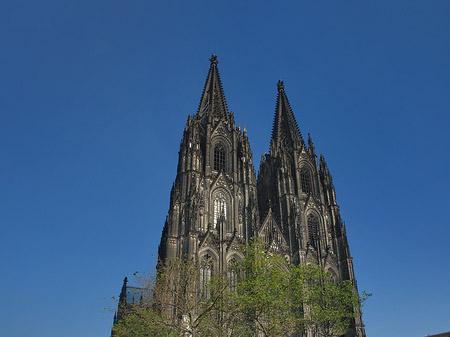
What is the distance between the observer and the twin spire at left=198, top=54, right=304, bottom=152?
5375 cm

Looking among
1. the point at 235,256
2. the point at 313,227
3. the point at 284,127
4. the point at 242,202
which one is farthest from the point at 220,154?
the point at 284,127

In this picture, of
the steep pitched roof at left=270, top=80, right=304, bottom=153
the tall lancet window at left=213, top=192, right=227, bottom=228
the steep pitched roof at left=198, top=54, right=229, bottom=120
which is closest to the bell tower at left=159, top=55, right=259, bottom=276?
the tall lancet window at left=213, top=192, right=227, bottom=228

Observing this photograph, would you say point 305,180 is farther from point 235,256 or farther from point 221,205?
point 235,256

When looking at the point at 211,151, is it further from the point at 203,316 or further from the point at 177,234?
the point at 203,316

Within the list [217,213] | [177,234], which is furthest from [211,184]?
[177,234]

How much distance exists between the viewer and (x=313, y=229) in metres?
47.9

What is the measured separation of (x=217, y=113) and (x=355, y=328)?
98.8 ft

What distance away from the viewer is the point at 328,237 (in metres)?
47.6

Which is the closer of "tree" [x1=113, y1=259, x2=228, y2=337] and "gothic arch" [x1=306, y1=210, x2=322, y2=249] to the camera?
"tree" [x1=113, y1=259, x2=228, y2=337]

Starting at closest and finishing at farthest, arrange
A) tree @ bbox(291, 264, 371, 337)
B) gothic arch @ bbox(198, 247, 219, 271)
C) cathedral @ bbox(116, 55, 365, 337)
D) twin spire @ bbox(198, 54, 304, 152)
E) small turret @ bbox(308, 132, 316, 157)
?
1. tree @ bbox(291, 264, 371, 337)
2. gothic arch @ bbox(198, 247, 219, 271)
3. cathedral @ bbox(116, 55, 365, 337)
4. twin spire @ bbox(198, 54, 304, 152)
5. small turret @ bbox(308, 132, 316, 157)

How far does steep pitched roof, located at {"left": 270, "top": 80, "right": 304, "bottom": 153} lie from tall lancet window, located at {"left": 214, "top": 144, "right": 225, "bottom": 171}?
10.2 m

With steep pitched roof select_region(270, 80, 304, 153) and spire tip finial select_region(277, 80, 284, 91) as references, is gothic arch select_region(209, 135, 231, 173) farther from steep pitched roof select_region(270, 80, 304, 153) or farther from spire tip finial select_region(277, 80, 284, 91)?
spire tip finial select_region(277, 80, 284, 91)

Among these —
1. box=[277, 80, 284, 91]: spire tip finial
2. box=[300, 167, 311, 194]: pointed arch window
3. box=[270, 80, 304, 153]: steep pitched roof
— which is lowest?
box=[300, 167, 311, 194]: pointed arch window

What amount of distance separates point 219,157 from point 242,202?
21.8 ft
